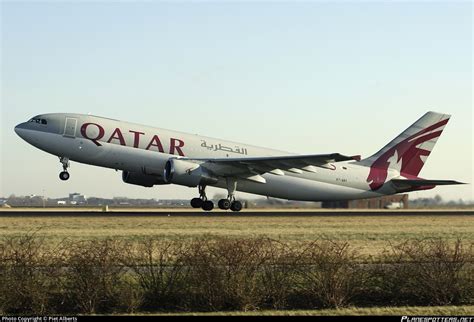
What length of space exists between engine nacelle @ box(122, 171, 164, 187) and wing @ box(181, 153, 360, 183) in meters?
3.46

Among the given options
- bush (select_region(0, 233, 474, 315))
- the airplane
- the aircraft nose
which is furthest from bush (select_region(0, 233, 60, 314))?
the aircraft nose

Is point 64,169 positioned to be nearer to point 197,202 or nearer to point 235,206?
point 197,202

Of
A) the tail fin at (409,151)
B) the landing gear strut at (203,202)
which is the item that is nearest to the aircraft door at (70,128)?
the landing gear strut at (203,202)

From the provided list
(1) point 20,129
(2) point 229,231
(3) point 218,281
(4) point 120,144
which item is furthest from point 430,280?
(1) point 20,129

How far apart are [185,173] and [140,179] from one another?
4.39 metres

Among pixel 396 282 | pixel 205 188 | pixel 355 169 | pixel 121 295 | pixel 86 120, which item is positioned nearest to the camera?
pixel 121 295

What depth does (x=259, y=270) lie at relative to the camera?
18750 mm

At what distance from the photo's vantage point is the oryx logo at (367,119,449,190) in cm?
5665

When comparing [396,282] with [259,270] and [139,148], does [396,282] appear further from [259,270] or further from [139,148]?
[139,148]

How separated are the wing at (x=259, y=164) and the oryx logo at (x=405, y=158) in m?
6.88

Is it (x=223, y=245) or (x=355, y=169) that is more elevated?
(x=355, y=169)

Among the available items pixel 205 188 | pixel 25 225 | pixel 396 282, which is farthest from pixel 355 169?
pixel 396 282

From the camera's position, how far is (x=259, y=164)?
49.6 meters

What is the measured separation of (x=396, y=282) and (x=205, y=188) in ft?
105
